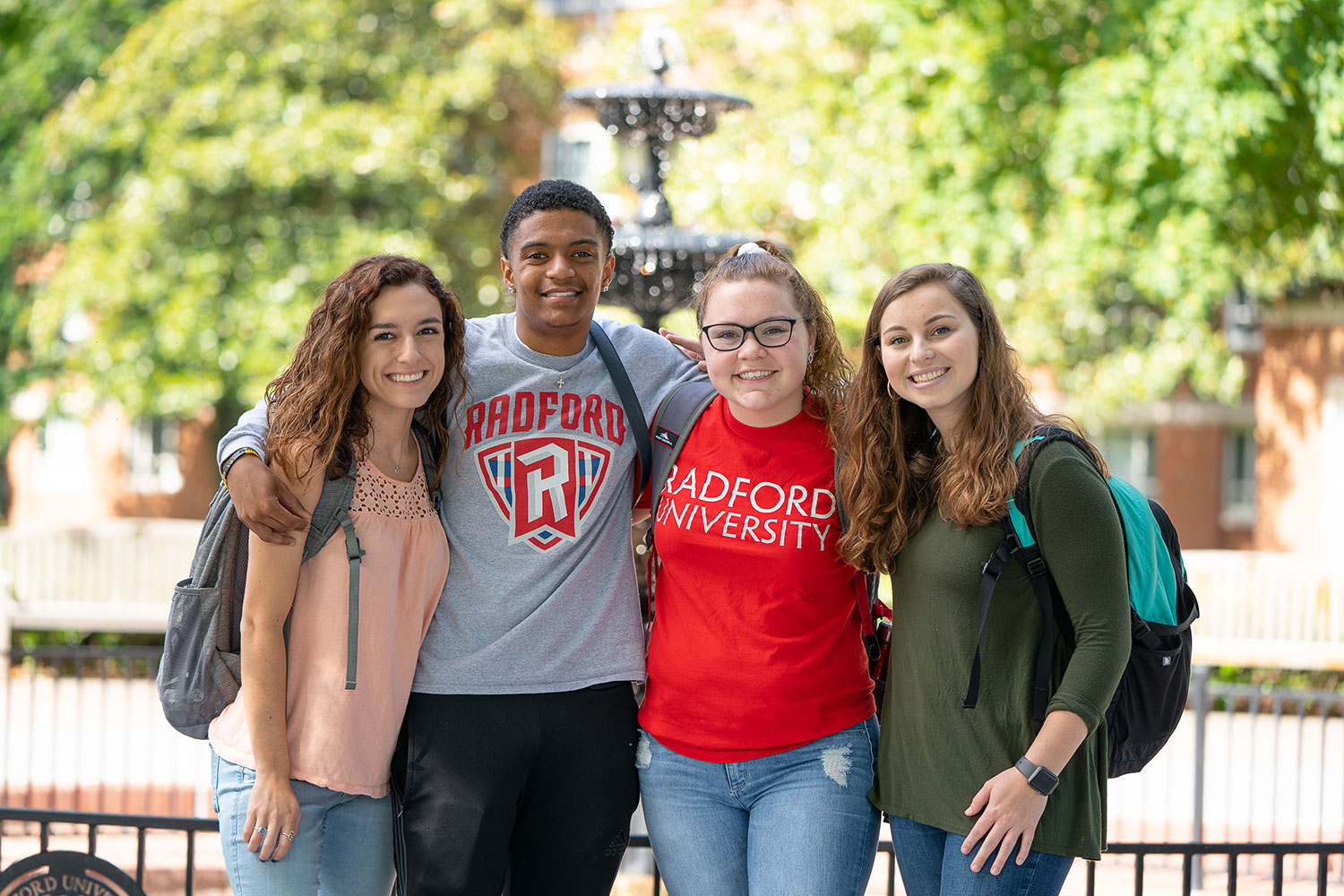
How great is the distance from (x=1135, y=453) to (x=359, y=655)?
1799 cm

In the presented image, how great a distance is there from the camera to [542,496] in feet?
10.4

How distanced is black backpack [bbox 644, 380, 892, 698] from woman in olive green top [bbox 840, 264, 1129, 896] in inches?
8.5

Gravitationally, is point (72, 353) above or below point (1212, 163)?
below

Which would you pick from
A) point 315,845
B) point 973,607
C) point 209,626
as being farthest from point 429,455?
point 973,607

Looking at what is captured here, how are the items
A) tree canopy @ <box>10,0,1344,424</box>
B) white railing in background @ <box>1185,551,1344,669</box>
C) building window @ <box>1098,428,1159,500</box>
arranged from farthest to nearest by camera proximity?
building window @ <box>1098,428,1159,500</box> → white railing in background @ <box>1185,551,1344,669</box> → tree canopy @ <box>10,0,1344,424</box>

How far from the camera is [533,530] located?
315cm

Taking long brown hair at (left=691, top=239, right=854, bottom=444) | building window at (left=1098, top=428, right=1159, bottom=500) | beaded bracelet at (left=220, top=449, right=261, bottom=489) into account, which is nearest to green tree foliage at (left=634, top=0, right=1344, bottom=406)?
building window at (left=1098, top=428, right=1159, bottom=500)

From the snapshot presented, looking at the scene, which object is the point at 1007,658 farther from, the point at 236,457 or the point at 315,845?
the point at 236,457

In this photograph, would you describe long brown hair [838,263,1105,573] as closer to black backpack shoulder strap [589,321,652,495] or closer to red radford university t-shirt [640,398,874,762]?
red radford university t-shirt [640,398,874,762]

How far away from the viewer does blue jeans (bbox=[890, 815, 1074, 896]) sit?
2.72 m

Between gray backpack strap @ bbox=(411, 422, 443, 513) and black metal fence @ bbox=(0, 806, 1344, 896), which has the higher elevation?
gray backpack strap @ bbox=(411, 422, 443, 513)

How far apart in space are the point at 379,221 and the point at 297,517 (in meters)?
12.6

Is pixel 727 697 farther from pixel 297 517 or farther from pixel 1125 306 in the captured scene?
pixel 1125 306

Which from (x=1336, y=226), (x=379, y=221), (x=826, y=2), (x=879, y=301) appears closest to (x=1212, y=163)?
(x=1336, y=226)
